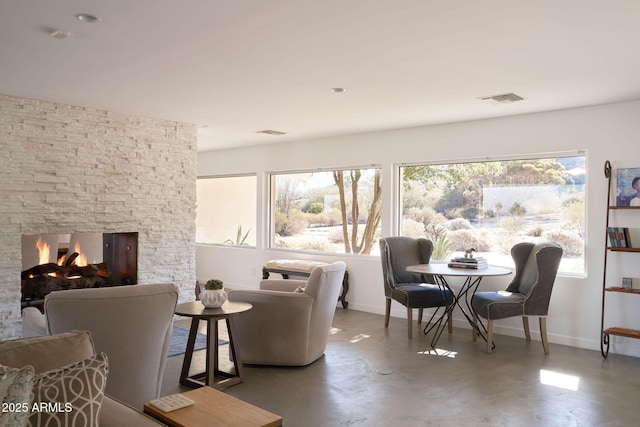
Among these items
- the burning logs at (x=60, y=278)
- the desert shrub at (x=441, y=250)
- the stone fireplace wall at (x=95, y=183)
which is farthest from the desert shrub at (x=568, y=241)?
the burning logs at (x=60, y=278)

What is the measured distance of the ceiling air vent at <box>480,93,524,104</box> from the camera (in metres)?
4.57

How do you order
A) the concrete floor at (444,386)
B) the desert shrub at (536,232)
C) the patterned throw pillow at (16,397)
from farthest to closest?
the desert shrub at (536,232) → the concrete floor at (444,386) → the patterned throw pillow at (16,397)

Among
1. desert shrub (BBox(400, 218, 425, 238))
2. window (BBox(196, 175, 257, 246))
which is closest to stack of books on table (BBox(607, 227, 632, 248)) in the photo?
desert shrub (BBox(400, 218, 425, 238))

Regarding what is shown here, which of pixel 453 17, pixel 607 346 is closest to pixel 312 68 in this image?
pixel 453 17

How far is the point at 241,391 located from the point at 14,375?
2.41 m

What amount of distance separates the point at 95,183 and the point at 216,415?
428 centimetres

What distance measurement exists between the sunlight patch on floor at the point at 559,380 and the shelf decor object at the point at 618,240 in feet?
2.70

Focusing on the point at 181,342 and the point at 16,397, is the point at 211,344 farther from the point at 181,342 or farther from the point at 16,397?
the point at 16,397

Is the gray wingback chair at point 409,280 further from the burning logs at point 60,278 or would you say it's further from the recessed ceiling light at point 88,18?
the recessed ceiling light at point 88,18

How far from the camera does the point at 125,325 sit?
9.73 ft

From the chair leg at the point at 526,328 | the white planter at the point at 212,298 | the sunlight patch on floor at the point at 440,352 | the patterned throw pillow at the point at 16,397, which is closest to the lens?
the patterned throw pillow at the point at 16,397

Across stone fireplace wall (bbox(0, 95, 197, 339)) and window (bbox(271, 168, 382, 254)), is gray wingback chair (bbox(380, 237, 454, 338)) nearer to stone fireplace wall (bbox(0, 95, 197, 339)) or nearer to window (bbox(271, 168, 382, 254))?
window (bbox(271, 168, 382, 254))

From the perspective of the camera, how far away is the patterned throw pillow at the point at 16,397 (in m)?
1.35

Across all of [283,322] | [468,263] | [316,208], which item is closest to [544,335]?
[468,263]
